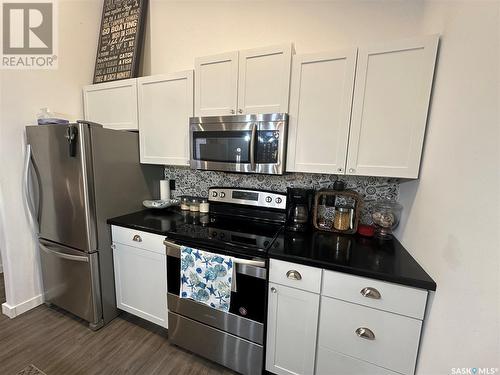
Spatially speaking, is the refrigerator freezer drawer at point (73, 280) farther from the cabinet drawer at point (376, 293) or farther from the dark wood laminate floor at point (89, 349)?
the cabinet drawer at point (376, 293)

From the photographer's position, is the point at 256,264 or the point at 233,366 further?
the point at 233,366

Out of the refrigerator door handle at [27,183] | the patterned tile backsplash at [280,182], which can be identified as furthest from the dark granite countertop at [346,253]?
the refrigerator door handle at [27,183]

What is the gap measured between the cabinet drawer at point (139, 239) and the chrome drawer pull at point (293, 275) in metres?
0.94

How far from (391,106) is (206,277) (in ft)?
5.15

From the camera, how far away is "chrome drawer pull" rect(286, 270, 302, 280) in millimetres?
1234

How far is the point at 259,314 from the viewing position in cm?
135

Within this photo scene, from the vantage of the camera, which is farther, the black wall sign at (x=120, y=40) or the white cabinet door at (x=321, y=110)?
the black wall sign at (x=120, y=40)

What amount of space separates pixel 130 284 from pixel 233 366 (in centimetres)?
105

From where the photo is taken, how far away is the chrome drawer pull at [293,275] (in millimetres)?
1234

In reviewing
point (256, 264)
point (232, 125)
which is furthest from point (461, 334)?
point (232, 125)

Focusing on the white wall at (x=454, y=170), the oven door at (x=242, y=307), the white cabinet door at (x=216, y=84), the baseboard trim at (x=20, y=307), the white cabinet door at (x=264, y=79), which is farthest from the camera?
the baseboard trim at (x=20, y=307)

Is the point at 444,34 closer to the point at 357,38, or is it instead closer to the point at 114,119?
the point at 357,38

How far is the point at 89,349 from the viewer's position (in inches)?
64.9

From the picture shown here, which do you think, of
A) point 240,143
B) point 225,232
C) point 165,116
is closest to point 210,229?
point 225,232
